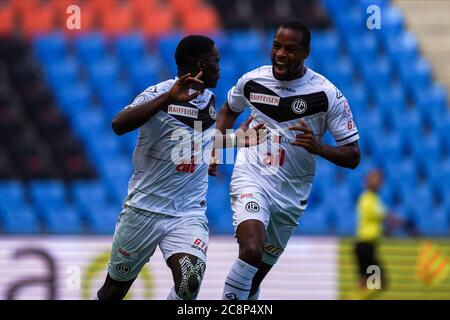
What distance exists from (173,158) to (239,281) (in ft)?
3.50

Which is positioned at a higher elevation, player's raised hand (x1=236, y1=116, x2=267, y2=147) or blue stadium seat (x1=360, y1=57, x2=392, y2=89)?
player's raised hand (x1=236, y1=116, x2=267, y2=147)

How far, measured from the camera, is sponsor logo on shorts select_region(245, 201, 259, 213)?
Result: 24.5 ft

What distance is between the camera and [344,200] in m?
16.6

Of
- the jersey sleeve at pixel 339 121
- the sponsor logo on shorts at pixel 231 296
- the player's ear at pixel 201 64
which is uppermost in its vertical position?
the player's ear at pixel 201 64

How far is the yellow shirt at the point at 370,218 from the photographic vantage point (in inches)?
540

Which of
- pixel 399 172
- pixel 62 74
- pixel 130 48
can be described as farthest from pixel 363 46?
pixel 62 74

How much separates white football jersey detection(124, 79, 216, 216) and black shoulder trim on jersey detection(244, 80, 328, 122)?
54 centimetres

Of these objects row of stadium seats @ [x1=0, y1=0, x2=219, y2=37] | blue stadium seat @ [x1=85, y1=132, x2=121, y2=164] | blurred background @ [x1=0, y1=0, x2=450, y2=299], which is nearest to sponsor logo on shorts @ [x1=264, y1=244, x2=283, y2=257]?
blurred background @ [x1=0, y1=0, x2=450, y2=299]

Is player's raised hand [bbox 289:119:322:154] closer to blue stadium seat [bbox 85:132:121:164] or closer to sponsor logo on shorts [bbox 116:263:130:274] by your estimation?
sponsor logo on shorts [bbox 116:263:130:274]

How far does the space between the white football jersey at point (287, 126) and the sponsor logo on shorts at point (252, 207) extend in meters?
0.22

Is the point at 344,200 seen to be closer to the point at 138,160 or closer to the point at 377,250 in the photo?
the point at 377,250

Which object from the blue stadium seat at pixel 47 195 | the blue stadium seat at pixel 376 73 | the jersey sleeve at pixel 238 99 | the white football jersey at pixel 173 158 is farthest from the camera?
the blue stadium seat at pixel 376 73

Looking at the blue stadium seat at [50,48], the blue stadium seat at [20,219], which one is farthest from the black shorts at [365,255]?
the blue stadium seat at [50,48]

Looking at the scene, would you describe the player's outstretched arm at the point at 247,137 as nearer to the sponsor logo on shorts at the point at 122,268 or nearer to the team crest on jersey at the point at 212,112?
the team crest on jersey at the point at 212,112
